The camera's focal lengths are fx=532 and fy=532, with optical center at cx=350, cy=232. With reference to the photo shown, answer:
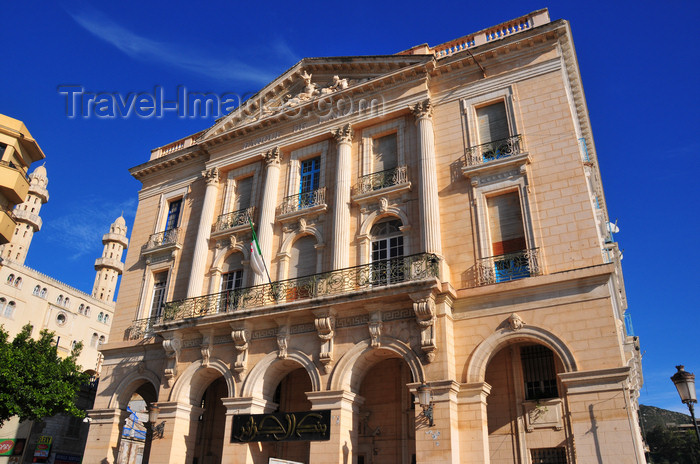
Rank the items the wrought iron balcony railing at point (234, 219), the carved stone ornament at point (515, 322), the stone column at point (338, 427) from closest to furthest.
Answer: the carved stone ornament at point (515, 322)
the stone column at point (338, 427)
the wrought iron balcony railing at point (234, 219)

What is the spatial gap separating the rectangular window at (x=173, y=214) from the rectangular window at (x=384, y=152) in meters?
9.77

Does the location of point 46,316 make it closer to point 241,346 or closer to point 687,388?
point 241,346

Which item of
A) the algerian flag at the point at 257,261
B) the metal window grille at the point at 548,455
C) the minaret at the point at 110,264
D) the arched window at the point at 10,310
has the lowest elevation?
the metal window grille at the point at 548,455

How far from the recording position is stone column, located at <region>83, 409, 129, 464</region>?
19375 mm

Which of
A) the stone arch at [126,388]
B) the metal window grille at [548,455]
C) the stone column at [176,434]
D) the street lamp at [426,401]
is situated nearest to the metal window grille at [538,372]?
the metal window grille at [548,455]

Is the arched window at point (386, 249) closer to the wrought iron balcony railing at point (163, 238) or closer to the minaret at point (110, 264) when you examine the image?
the wrought iron balcony railing at point (163, 238)

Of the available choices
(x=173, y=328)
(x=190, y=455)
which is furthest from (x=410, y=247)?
(x=190, y=455)

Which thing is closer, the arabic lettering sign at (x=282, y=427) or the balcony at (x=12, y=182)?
the arabic lettering sign at (x=282, y=427)

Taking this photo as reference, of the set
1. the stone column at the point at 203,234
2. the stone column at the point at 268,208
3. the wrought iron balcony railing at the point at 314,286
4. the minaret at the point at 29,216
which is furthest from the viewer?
the minaret at the point at 29,216

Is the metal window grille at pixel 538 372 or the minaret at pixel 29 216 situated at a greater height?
the minaret at pixel 29 216

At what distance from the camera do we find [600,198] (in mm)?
24219

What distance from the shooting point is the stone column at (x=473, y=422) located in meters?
13.2

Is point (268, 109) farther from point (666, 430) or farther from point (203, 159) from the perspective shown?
point (666, 430)

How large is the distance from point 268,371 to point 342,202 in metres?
6.14
